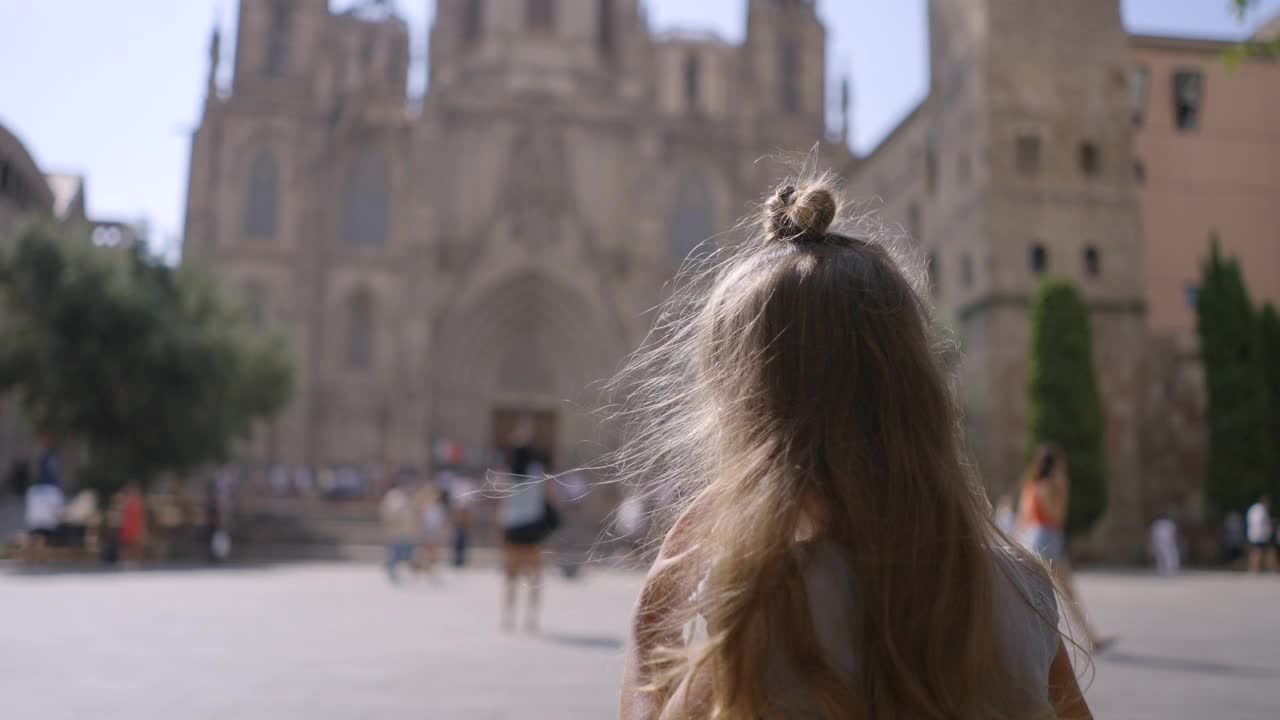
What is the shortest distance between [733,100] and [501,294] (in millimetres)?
16315

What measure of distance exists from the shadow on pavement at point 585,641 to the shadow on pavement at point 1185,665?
11.5 ft

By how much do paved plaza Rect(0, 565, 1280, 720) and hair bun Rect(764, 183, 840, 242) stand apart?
4.00 metres

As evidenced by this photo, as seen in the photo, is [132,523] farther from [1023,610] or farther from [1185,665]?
[1023,610]

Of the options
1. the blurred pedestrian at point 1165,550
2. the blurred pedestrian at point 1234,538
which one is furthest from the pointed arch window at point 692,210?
the blurred pedestrian at point 1165,550

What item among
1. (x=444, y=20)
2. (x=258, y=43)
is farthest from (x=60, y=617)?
(x=258, y=43)

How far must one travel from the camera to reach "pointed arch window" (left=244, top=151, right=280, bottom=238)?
1793 inches

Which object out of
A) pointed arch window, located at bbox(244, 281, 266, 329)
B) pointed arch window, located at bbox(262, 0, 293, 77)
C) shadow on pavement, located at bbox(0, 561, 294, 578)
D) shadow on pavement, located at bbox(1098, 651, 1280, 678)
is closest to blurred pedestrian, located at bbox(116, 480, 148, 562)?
shadow on pavement, located at bbox(0, 561, 294, 578)

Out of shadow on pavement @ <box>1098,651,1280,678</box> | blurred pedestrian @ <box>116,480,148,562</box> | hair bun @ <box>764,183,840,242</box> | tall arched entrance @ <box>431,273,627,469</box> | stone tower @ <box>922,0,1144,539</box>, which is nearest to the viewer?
hair bun @ <box>764,183,840,242</box>

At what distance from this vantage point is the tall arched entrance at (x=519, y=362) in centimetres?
3947

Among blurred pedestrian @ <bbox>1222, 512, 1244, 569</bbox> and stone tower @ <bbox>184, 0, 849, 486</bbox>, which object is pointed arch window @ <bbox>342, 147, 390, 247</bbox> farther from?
blurred pedestrian @ <bbox>1222, 512, 1244, 569</bbox>

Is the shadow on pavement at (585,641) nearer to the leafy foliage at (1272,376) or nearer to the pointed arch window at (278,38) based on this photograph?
the leafy foliage at (1272,376)

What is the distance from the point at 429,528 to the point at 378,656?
1220 cm

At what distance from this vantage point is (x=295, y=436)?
4222cm

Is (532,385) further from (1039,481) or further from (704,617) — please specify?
(704,617)
